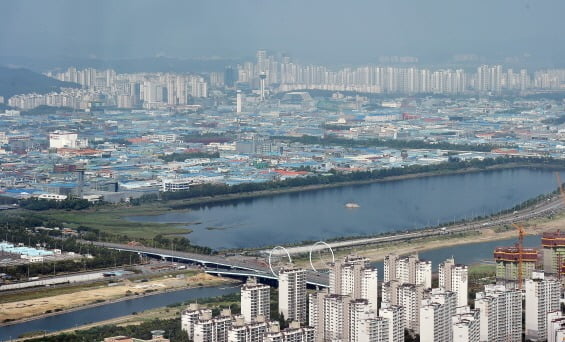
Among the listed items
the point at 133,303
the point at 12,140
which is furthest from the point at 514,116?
the point at 133,303

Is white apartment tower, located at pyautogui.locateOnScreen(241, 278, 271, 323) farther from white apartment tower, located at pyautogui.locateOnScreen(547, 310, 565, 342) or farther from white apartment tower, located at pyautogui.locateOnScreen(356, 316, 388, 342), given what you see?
white apartment tower, located at pyautogui.locateOnScreen(547, 310, 565, 342)

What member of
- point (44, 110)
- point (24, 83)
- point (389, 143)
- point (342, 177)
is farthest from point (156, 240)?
point (24, 83)

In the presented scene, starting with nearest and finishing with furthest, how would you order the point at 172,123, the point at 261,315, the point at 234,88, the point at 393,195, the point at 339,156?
the point at 261,315 → the point at 393,195 → the point at 339,156 → the point at 172,123 → the point at 234,88

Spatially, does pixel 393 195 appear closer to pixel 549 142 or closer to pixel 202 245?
pixel 202 245

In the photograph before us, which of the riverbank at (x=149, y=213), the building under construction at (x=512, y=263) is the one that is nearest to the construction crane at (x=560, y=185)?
the riverbank at (x=149, y=213)

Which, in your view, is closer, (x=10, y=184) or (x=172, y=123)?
(x=10, y=184)

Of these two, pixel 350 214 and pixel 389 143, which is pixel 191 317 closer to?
pixel 350 214
